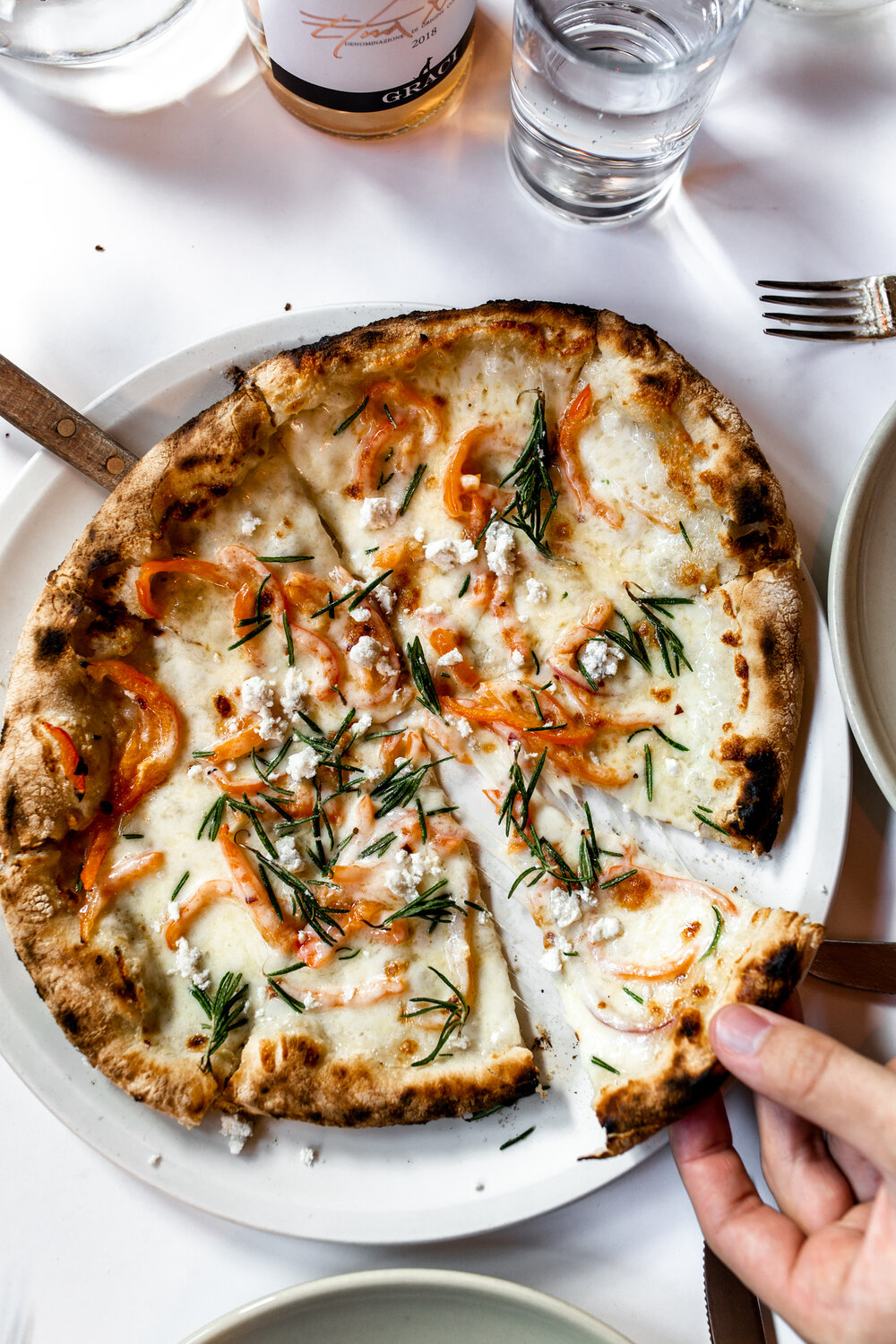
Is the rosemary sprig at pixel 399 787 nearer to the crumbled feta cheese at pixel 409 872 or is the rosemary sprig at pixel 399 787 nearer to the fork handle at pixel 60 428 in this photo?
the crumbled feta cheese at pixel 409 872

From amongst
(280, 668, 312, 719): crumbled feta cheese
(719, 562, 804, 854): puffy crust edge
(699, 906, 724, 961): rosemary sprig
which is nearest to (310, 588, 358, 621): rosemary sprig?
(280, 668, 312, 719): crumbled feta cheese

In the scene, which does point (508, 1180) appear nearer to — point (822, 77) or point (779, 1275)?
→ point (779, 1275)

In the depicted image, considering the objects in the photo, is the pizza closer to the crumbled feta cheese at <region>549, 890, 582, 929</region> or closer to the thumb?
the crumbled feta cheese at <region>549, 890, 582, 929</region>

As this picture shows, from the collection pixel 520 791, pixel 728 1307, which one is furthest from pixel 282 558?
pixel 728 1307

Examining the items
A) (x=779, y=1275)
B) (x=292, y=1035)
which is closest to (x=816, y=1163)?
(x=779, y=1275)

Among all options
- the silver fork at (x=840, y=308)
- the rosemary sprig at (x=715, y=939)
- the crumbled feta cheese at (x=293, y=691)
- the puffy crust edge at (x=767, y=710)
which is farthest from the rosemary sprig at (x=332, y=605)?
the silver fork at (x=840, y=308)

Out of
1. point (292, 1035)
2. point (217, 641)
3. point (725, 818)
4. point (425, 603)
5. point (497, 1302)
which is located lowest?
point (497, 1302)
